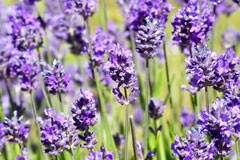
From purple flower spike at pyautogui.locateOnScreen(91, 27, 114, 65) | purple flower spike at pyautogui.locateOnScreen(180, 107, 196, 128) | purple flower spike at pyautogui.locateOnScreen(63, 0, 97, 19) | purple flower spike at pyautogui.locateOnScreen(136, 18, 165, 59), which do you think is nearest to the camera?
purple flower spike at pyautogui.locateOnScreen(136, 18, 165, 59)

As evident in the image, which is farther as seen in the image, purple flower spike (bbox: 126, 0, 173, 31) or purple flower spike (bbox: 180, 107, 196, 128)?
purple flower spike (bbox: 180, 107, 196, 128)

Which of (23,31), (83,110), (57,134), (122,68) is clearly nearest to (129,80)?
(122,68)

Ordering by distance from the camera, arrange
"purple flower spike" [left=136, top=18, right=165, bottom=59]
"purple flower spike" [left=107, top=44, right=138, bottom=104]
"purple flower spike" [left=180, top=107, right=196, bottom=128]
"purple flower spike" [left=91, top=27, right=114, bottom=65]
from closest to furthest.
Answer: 1. "purple flower spike" [left=107, top=44, right=138, bottom=104]
2. "purple flower spike" [left=136, top=18, right=165, bottom=59]
3. "purple flower spike" [left=91, top=27, right=114, bottom=65]
4. "purple flower spike" [left=180, top=107, right=196, bottom=128]

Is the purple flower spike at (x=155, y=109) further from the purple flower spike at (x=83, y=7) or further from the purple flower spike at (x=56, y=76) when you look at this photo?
the purple flower spike at (x=56, y=76)

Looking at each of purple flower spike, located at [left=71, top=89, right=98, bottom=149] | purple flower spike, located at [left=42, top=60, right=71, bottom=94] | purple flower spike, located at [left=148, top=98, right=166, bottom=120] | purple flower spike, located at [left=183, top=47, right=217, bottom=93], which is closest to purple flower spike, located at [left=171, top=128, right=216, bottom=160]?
purple flower spike, located at [left=183, top=47, right=217, bottom=93]

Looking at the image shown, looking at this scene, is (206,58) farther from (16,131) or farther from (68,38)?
(68,38)

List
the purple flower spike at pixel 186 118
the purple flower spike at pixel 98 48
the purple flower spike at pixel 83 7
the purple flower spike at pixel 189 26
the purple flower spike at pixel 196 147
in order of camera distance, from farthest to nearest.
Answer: the purple flower spike at pixel 186 118
the purple flower spike at pixel 98 48
the purple flower spike at pixel 83 7
the purple flower spike at pixel 189 26
the purple flower spike at pixel 196 147

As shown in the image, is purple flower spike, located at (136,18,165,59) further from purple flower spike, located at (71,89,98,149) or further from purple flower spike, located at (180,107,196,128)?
purple flower spike, located at (180,107,196,128)

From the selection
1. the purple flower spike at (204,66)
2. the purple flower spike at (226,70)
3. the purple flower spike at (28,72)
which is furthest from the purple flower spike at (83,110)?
the purple flower spike at (28,72)

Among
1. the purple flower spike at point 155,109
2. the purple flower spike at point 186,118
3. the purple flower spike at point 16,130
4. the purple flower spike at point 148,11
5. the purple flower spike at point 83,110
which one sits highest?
the purple flower spike at point 148,11
